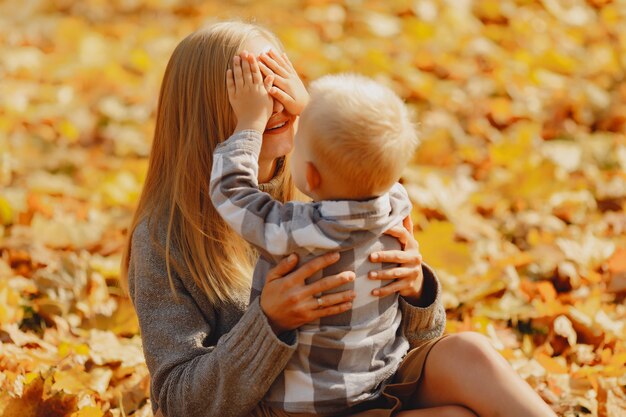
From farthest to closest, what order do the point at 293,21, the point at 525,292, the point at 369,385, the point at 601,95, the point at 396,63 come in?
the point at 293,21
the point at 396,63
the point at 601,95
the point at 525,292
the point at 369,385

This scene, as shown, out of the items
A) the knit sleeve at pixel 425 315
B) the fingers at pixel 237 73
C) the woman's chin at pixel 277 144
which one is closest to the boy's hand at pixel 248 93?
the fingers at pixel 237 73

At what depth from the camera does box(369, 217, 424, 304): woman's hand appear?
6.24ft

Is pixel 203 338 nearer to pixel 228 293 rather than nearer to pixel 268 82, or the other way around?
pixel 228 293

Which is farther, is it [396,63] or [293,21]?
[293,21]

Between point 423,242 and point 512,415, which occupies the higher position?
point 512,415

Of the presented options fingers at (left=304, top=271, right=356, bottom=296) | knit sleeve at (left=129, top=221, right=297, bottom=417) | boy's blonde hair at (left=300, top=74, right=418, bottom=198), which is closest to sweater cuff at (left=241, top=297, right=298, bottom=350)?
knit sleeve at (left=129, top=221, right=297, bottom=417)

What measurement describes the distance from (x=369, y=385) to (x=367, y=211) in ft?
1.20

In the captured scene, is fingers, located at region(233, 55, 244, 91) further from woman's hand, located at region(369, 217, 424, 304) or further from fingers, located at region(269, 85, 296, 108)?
woman's hand, located at region(369, 217, 424, 304)

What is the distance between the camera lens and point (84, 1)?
6.38 m

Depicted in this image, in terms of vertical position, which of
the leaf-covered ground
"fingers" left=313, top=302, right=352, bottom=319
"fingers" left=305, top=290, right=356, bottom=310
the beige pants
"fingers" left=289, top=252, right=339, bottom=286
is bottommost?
the leaf-covered ground

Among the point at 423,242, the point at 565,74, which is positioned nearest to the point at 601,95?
the point at 565,74

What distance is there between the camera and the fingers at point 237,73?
6.72 ft

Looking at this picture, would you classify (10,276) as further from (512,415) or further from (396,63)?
(396,63)

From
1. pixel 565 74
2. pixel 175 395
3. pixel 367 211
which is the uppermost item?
pixel 367 211
